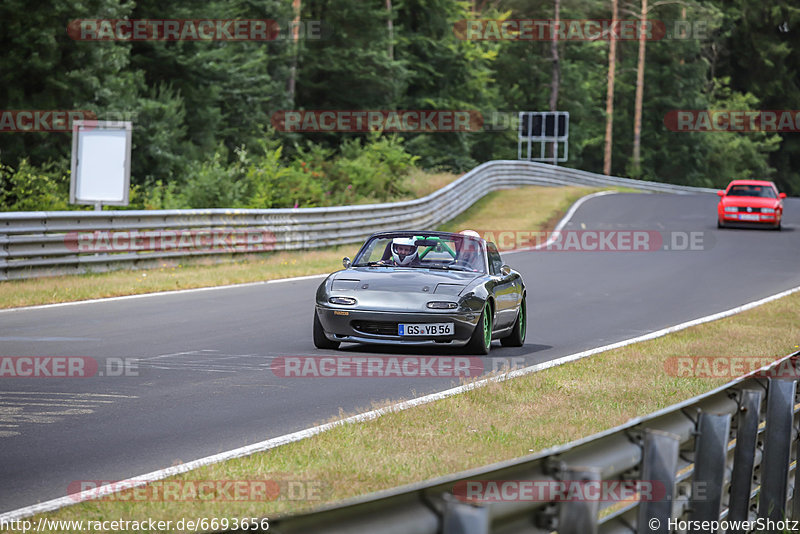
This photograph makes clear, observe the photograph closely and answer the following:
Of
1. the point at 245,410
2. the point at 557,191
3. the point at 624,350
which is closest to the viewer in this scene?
the point at 245,410

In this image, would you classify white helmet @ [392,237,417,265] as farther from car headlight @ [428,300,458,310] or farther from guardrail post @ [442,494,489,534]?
guardrail post @ [442,494,489,534]

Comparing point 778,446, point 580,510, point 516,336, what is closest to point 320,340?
point 516,336

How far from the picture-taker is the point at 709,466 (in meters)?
4.95

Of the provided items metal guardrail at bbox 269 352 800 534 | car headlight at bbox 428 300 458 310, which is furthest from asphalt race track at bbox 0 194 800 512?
metal guardrail at bbox 269 352 800 534

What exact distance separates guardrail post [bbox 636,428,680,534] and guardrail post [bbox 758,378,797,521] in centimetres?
163

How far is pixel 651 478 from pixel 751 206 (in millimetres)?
35311

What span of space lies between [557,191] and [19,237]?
3261 cm

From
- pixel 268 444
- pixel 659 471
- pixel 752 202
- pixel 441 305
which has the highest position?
pixel 752 202

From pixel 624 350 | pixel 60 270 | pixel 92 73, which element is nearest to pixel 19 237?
pixel 60 270

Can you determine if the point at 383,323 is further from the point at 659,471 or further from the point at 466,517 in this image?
the point at 466,517

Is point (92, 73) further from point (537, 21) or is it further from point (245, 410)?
point (537, 21)

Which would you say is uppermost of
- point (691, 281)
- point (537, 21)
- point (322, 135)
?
point (537, 21)

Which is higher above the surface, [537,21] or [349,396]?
[537,21]

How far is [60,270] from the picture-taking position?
1930cm
